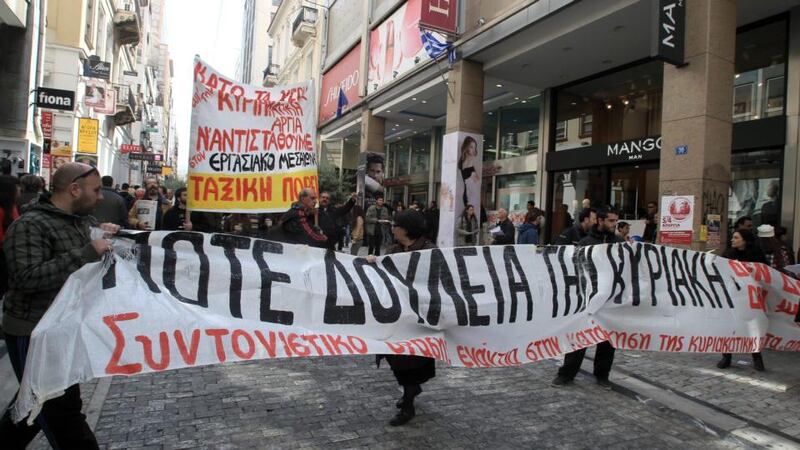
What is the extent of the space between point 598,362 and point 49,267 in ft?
15.2

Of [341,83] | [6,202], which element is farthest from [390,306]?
[341,83]

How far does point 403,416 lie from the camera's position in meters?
3.89

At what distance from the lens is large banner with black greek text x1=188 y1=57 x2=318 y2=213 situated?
18.6 ft

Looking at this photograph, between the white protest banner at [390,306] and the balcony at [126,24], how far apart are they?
106 feet

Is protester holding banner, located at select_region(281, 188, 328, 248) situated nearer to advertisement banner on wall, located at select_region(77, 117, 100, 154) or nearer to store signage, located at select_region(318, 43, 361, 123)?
store signage, located at select_region(318, 43, 361, 123)

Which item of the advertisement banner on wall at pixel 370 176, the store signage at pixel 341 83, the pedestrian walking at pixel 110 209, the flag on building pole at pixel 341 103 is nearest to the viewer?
the pedestrian walking at pixel 110 209

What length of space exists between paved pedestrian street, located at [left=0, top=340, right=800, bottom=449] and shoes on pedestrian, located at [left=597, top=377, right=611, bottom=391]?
0.21ft

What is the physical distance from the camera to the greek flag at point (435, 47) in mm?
15727

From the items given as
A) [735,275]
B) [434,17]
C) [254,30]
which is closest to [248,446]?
[735,275]

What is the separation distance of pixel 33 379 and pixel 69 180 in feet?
3.15

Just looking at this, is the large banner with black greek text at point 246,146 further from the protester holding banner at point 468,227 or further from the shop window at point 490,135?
the shop window at point 490,135

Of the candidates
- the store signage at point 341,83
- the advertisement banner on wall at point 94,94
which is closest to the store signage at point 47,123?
the advertisement banner on wall at point 94,94

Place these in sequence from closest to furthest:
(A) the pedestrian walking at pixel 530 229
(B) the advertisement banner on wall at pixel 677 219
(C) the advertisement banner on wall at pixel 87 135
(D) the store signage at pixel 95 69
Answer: (B) the advertisement banner on wall at pixel 677 219 → (A) the pedestrian walking at pixel 530 229 → (D) the store signage at pixel 95 69 → (C) the advertisement banner on wall at pixel 87 135

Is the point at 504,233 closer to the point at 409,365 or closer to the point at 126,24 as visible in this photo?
the point at 409,365
